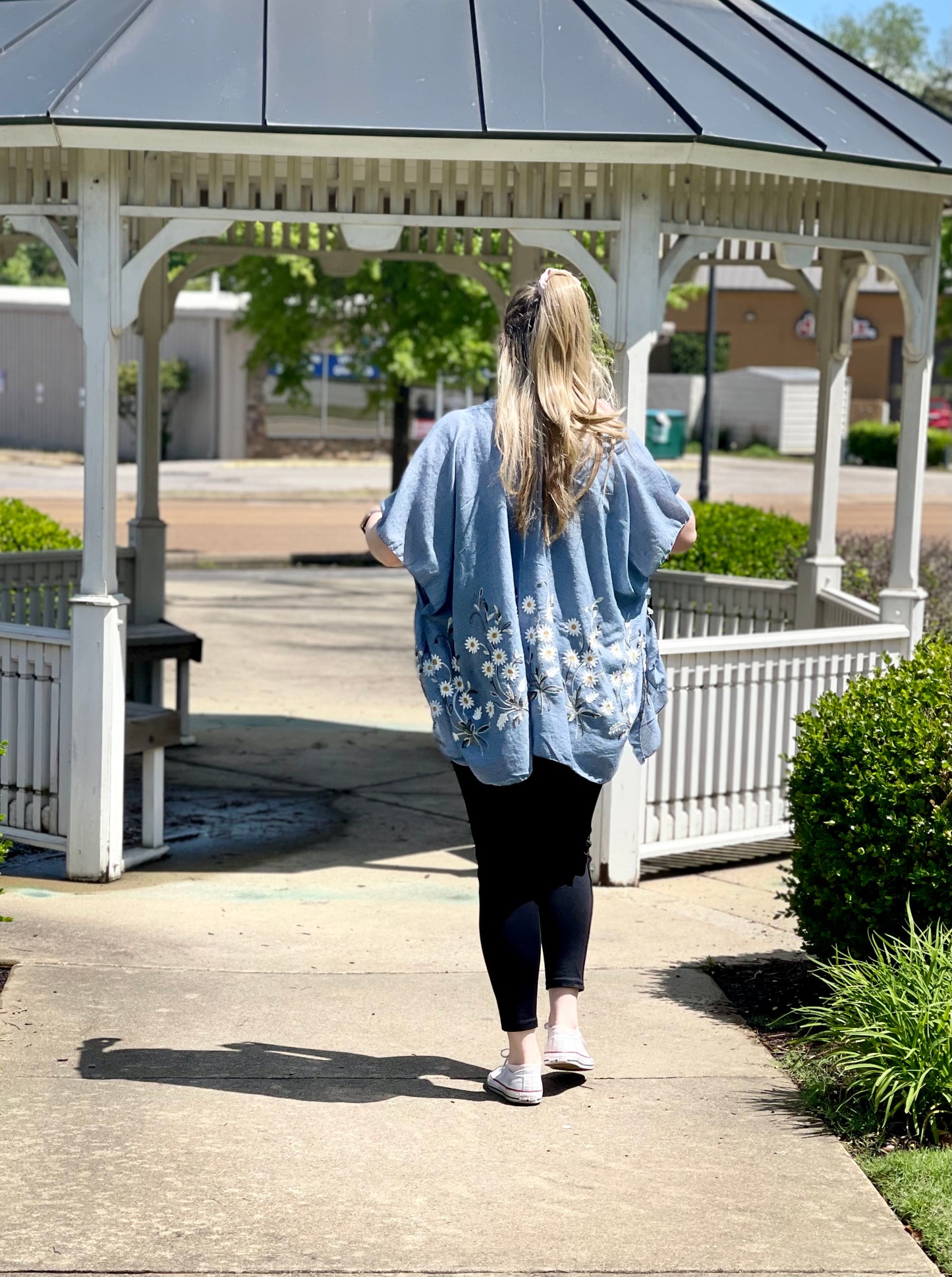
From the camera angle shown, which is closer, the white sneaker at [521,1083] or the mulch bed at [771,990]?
the white sneaker at [521,1083]

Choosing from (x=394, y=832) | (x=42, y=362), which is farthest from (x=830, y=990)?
(x=42, y=362)

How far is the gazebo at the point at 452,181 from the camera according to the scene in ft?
19.7

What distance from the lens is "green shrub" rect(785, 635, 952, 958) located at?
4.72 metres

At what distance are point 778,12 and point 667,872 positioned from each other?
4.09 meters

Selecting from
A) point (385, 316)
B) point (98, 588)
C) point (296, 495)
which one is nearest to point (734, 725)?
point (98, 588)

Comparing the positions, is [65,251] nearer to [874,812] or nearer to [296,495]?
[874,812]

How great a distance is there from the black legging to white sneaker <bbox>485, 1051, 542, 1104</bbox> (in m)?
0.12

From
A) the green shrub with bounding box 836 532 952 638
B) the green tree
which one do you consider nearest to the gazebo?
the green shrub with bounding box 836 532 952 638

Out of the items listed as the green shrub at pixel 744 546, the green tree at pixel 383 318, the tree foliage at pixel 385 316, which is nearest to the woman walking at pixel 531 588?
the green shrub at pixel 744 546

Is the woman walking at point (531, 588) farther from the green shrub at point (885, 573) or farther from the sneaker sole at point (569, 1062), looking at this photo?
the green shrub at point (885, 573)

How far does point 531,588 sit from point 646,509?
358 millimetres

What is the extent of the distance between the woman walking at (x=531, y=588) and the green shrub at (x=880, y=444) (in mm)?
42070

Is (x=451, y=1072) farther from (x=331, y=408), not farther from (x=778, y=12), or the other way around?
(x=331, y=408)

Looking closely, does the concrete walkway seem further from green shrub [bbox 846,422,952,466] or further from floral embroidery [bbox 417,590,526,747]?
green shrub [bbox 846,422,952,466]
